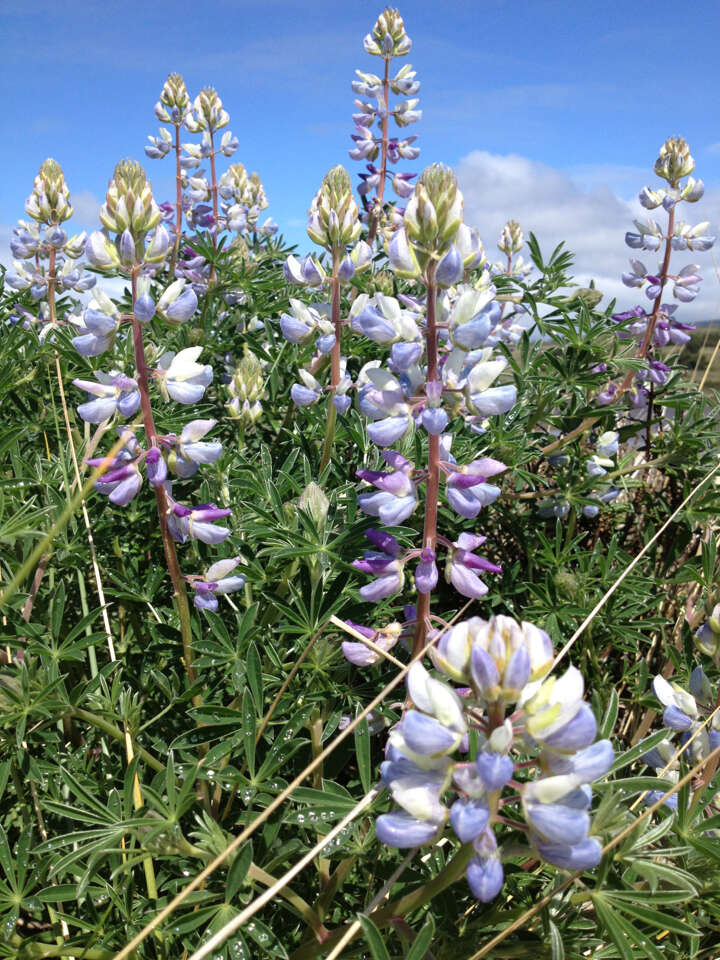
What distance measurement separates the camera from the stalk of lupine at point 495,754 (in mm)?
1001

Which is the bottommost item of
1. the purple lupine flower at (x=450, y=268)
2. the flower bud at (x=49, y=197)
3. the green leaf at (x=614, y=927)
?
the green leaf at (x=614, y=927)

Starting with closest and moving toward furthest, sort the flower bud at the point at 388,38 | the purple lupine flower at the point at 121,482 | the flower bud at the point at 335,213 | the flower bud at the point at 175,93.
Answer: the purple lupine flower at the point at 121,482 < the flower bud at the point at 335,213 < the flower bud at the point at 388,38 < the flower bud at the point at 175,93

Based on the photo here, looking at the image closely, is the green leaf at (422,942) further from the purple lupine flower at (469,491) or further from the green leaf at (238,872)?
the purple lupine flower at (469,491)

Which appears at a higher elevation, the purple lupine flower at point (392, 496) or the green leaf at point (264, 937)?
the purple lupine flower at point (392, 496)

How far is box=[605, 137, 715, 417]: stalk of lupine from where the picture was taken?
352 centimetres

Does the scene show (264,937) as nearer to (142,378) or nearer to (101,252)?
(142,378)

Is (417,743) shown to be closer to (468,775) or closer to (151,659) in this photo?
(468,775)

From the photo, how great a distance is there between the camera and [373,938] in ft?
3.92

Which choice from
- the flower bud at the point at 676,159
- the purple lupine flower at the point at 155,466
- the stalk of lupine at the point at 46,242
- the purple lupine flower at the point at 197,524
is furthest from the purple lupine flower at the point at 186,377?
the flower bud at the point at 676,159

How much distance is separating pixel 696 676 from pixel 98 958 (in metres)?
1.46

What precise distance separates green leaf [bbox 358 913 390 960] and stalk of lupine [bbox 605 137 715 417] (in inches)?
112

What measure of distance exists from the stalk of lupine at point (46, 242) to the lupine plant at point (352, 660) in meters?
0.74

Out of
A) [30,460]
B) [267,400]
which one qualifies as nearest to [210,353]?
[267,400]

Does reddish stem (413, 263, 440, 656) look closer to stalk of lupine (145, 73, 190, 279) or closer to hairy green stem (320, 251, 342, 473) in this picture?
hairy green stem (320, 251, 342, 473)
